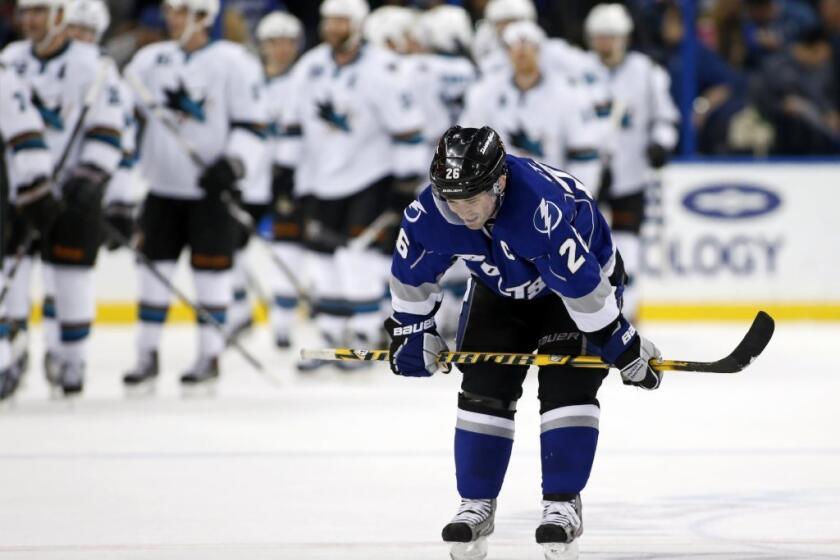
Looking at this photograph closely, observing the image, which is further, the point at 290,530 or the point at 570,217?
the point at 290,530

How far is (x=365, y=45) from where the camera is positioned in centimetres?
838

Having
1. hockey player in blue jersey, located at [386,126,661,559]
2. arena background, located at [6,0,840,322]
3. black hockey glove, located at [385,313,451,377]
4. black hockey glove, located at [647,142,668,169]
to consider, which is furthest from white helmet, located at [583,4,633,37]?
black hockey glove, located at [385,313,451,377]

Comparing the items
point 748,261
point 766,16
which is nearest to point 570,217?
point 748,261

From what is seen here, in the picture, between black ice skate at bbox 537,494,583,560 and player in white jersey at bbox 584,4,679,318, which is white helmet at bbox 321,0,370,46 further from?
black ice skate at bbox 537,494,583,560

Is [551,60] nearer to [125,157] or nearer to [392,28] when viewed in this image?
[392,28]

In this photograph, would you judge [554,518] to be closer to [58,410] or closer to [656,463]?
[656,463]

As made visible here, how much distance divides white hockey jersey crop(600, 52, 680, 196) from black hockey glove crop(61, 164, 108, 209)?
365cm

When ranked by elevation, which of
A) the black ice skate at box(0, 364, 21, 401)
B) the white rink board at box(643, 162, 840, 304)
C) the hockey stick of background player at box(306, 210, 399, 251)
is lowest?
the white rink board at box(643, 162, 840, 304)

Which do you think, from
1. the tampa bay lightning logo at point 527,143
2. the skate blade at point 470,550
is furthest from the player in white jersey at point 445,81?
the skate blade at point 470,550

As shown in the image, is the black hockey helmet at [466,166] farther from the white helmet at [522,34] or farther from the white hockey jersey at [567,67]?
the white hockey jersey at [567,67]

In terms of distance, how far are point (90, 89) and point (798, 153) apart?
18.5 feet

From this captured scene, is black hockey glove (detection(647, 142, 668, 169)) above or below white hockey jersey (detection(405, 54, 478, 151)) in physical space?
below

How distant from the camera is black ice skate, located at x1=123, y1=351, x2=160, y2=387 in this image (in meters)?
7.44

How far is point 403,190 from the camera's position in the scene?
831cm
